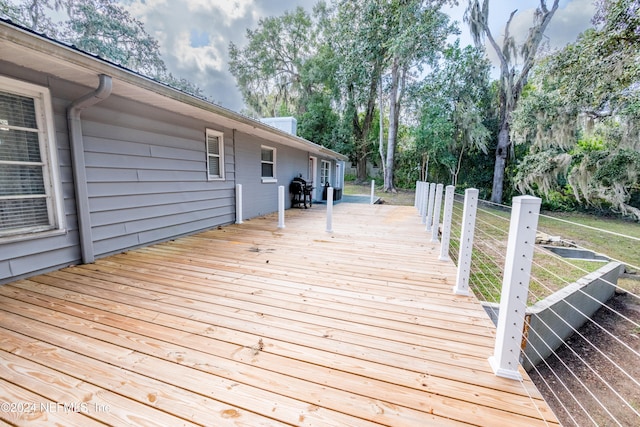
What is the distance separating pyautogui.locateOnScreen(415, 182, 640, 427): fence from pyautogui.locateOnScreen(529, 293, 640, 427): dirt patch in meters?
0.01

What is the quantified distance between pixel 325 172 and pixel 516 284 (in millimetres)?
11500

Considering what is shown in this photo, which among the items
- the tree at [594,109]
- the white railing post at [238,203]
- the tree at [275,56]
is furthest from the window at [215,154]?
the tree at [275,56]

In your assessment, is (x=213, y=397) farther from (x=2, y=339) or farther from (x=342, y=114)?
(x=342, y=114)

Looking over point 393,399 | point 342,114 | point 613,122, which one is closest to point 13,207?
point 393,399

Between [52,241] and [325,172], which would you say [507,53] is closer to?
[325,172]

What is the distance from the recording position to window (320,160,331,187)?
12079 millimetres

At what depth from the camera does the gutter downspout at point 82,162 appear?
277cm

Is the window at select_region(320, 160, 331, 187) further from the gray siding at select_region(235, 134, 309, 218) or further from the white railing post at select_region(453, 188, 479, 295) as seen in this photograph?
the white railing post at select_region(453, 188, 479, 295)

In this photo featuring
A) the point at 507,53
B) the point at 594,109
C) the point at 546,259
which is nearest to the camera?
the point at 546,259

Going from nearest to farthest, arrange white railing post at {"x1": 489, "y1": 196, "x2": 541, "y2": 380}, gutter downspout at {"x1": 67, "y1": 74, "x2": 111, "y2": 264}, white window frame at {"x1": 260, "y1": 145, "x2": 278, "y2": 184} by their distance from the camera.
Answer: white railing post at {"x1": 489, "y1": 196, "x2": 541, "y2": 380}, gutter downspout at {"x1": 67, "y1": 74, "x2": 111, "y2": 264}, white window frame at {"x1": 260, "y1": 145, "x2": 278, "y2": 184}

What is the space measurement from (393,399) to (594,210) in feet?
58.7

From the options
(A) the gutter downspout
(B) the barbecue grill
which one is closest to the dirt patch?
(A) the gutter downspout

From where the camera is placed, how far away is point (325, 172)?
12727 millimetres

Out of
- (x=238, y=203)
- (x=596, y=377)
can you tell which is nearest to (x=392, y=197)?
(x=238, y=203)
